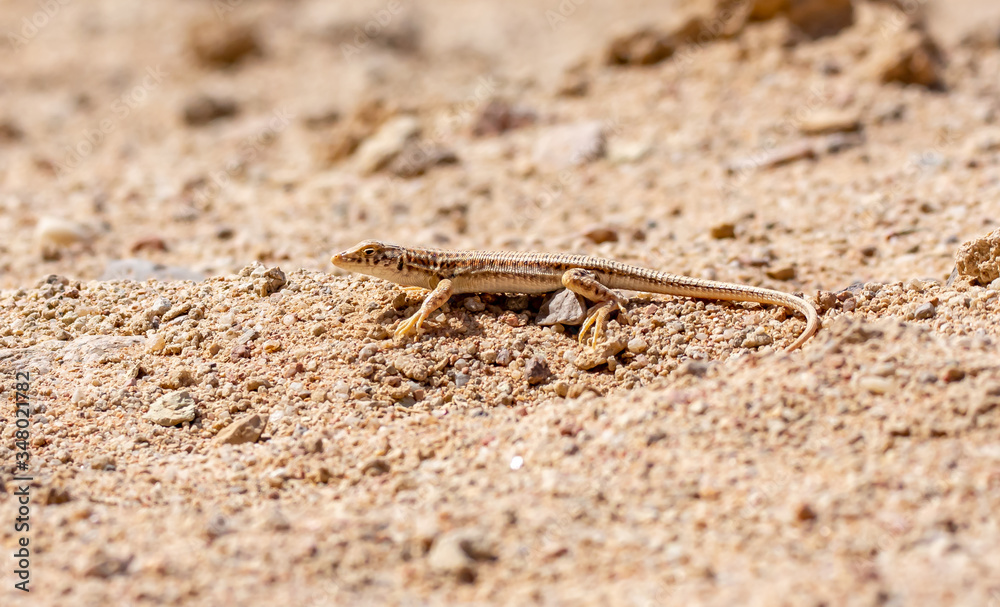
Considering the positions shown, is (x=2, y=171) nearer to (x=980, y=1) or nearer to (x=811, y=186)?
(x=811, y=186)

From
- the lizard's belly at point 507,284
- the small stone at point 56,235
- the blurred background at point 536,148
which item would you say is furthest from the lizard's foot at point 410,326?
the small stone at point 56,235

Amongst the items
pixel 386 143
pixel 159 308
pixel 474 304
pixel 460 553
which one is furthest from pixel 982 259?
pixel 386 143

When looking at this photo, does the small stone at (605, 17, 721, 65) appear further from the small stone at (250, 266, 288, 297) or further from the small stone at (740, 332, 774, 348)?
the small stone at (250, 266, 288, 297)

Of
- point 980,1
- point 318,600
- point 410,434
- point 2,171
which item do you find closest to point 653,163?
point 410,434

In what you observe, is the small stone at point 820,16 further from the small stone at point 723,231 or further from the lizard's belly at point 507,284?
the lizard's belly at point 507,284

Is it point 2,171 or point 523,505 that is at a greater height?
point 2,171

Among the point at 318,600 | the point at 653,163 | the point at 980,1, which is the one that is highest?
the point at 980,1

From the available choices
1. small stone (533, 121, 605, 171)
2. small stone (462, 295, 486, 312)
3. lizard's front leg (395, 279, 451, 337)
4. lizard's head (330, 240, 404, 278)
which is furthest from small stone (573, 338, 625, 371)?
small stone (533, 121, 605, 171)

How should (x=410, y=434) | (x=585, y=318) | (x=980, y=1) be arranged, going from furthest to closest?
(x=980, y=1), (x=585, y=318), (x=410, y=434)
